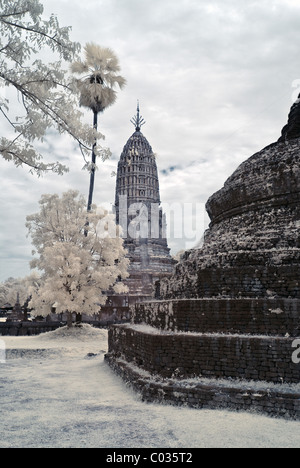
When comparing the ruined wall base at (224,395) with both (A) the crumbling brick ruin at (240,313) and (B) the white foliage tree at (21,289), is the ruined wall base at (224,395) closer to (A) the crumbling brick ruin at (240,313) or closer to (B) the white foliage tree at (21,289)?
(A) the crumbling brick ruin at (240,313)

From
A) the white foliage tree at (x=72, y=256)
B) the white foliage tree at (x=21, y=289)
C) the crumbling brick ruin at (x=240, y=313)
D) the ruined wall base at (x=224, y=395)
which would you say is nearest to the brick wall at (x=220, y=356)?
the crumbling brick ruin at (x=240, y=313)

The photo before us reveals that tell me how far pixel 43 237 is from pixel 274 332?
53.6 feet

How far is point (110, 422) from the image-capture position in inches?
190

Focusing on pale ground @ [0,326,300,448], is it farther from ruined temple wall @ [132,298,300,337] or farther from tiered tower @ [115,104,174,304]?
tiered tower @ [115,104,174,304]

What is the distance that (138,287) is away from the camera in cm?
3384

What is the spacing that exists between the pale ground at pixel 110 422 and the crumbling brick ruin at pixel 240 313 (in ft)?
1.08

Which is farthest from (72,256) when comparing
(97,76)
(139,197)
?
(139,197)

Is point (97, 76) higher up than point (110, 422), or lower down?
higher up

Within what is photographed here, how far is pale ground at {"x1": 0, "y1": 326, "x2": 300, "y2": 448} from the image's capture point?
13.4 feet

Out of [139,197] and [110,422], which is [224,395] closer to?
[110,422]

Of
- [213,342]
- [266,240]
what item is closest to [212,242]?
[266,240]

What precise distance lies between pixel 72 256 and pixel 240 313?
12756 millimetres

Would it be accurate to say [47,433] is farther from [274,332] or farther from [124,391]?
[274,332]

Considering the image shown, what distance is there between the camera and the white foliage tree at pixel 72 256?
17453 mm
